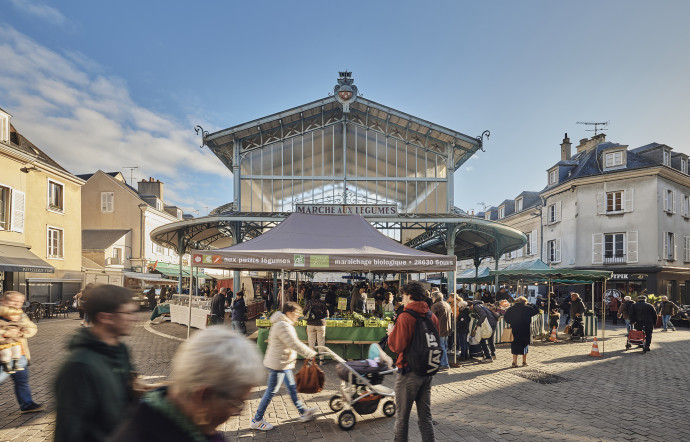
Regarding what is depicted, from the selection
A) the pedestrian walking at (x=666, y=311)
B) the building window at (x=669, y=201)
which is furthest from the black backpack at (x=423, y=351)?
the building window at (x=669, y=201)

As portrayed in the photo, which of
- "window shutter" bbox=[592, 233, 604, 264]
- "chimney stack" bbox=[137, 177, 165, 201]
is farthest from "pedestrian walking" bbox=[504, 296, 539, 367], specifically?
"chimney stack" bbox=[137, 177, 165, 201]

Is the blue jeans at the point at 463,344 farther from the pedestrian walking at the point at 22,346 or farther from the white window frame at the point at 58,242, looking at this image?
the white window frame at the point at 58,242

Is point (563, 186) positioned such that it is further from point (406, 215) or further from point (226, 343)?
point (226, 343)

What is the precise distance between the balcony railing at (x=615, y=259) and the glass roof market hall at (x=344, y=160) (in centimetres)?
1290

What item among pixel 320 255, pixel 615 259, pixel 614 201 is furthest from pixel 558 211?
pixel 320 255

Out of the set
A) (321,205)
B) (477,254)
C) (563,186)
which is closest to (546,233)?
(563,186)

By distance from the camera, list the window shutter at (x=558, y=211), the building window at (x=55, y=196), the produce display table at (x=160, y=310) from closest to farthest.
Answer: the produce display table at (x=160, y=310)
the building window at (x=55, y=196)
the window shutter at (x=558, y=211)

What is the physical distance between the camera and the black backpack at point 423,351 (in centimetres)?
404

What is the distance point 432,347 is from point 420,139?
1413 cm

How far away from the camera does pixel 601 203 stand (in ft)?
86.9

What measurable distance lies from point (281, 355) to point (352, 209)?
11.1 metres

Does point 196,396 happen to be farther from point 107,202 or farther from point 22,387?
point 107,202

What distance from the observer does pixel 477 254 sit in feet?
74.5

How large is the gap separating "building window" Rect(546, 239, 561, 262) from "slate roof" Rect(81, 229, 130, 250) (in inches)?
1233
